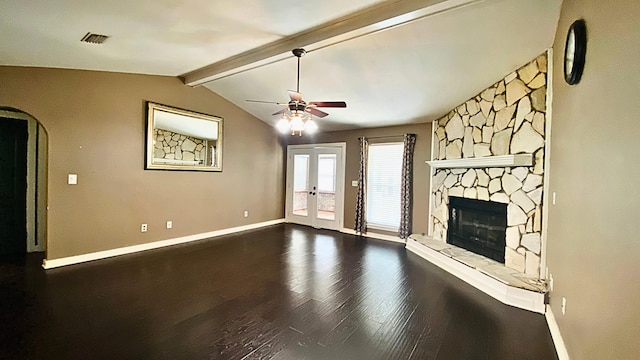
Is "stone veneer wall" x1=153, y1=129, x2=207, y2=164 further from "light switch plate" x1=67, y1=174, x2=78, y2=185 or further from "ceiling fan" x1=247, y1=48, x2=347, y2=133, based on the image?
"ceiling fan" x1=247, y1=48, x2=347, y2=133

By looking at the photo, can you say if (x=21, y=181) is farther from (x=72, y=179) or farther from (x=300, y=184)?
(x=300, y=184)

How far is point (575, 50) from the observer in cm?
210

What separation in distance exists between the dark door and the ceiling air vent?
2.61 meters

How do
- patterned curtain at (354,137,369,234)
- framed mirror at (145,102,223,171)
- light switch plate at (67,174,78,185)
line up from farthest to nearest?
1. patterned curtain at (354,137,369,234)
2. framed mirror at (145,102,223,171)
3. light switch plate at (67,174,78,185)

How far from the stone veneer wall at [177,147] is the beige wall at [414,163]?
287cm

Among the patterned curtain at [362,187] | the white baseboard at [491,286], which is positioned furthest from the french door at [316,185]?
the white baseboard at [491,286]

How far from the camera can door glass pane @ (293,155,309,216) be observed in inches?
300

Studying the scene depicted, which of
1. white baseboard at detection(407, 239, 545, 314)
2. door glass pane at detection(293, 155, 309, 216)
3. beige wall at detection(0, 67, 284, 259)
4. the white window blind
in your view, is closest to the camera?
white baseboard at detection(407, 239, 545, 314)

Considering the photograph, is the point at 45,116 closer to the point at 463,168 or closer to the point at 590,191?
the point at 590,191

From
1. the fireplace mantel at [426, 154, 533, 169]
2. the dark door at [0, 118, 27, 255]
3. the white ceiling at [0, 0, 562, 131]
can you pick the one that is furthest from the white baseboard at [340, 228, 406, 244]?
the dark door at [0, 118, 27, 255]

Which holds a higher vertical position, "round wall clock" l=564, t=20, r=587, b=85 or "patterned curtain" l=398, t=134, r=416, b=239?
"round wall clock" l=564, t=20, r=587, b=85

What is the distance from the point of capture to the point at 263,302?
120 inches

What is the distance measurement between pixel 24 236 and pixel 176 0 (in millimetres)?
4815

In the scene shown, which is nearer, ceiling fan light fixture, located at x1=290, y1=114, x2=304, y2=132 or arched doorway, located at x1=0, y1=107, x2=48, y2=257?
ceiling fan light fixture, located at x1=290, y1=114, x2=304, y2=132
